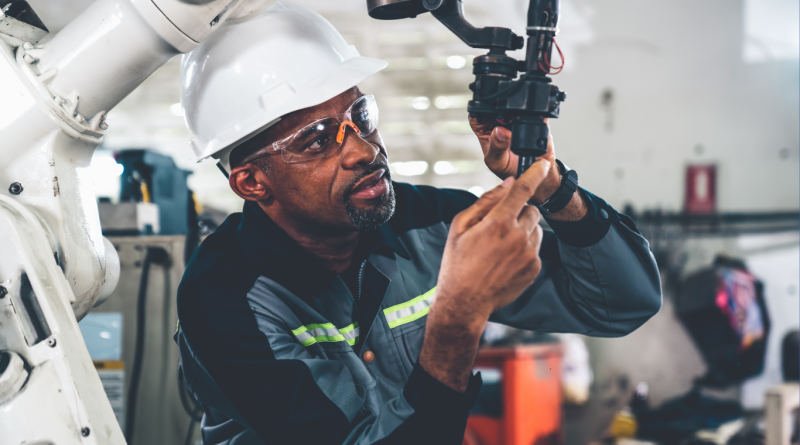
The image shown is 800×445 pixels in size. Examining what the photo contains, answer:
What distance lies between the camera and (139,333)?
5.52 ft

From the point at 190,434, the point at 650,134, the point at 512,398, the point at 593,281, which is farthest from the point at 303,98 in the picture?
the point at 650,134

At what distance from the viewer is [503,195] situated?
795 millimetres

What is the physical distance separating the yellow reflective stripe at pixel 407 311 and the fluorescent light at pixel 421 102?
2434 millimetres

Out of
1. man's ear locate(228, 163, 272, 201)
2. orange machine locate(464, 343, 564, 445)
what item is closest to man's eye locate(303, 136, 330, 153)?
man's ear locate(228, 163, 272, 201)

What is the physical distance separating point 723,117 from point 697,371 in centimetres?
146

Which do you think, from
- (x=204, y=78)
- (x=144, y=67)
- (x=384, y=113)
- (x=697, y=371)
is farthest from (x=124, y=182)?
(x=697, y=371)

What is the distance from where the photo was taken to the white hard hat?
113 cm

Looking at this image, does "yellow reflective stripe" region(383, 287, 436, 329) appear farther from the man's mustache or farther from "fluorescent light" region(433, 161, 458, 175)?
"fluorescent light" region(433, 161, 458, 175)

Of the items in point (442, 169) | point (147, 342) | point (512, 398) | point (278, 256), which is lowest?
point (512, 398)

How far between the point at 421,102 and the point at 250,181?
8.10ft

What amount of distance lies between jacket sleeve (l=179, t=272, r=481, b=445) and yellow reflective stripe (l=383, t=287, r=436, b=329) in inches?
7.7

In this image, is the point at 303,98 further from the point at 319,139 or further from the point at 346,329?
the point at 346,329

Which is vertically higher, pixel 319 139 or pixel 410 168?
pixel 319 139

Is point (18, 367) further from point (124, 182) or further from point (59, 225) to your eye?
point (124, 182)
